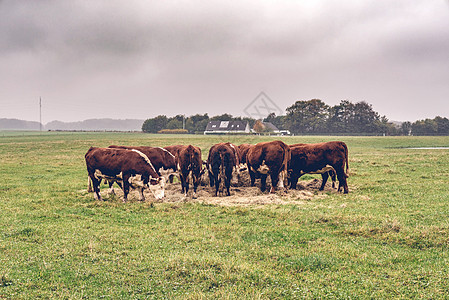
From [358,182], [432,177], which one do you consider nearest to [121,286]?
[358,182]

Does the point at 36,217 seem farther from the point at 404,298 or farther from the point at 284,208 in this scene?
the point at 404,298

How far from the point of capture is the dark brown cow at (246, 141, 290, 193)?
534 inches

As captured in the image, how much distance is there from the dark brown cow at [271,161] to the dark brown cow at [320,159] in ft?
1.73

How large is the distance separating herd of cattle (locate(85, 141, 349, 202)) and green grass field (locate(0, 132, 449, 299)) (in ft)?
3.42

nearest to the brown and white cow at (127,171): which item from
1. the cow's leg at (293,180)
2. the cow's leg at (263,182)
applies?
the cow's leg at (263,182)

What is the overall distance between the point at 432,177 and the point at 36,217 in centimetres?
1803

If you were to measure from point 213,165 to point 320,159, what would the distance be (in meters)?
4.51

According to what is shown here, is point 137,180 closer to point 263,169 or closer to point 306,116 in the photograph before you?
point 263,169

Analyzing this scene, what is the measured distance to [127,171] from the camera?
40.2 feet

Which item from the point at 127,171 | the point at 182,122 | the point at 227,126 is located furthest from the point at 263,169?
the point at 182,122

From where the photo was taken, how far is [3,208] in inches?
435

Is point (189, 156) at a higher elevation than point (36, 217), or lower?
higher

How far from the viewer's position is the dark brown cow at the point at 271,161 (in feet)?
44.5

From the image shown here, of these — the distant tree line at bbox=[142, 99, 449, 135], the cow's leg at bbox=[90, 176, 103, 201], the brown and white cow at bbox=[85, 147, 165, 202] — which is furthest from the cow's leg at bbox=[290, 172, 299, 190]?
the distant tree line at bbox=[142, 99, 449, 135]
